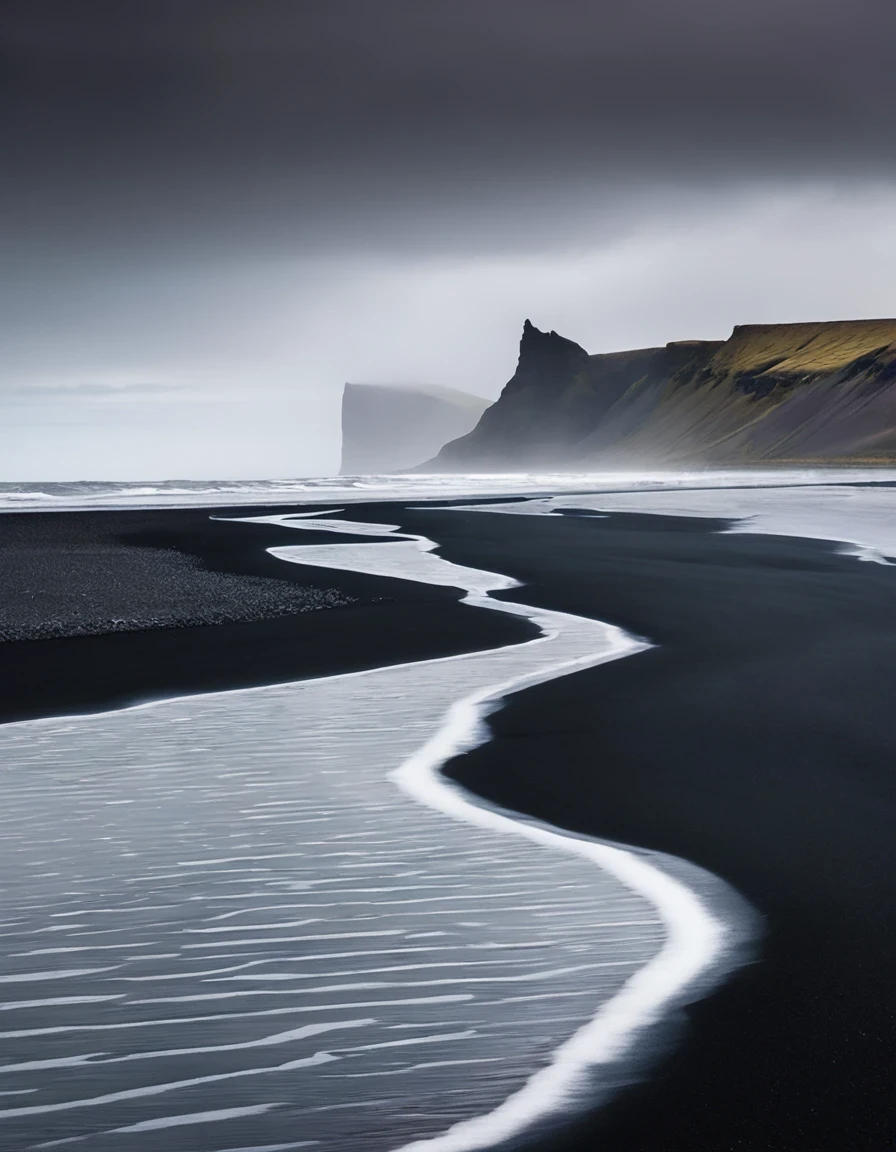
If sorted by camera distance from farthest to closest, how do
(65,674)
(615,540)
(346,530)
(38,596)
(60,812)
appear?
(346,530), (615,540), (38,596), (65,674), (60,812)

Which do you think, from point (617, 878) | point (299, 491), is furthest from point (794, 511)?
point (299, 491)

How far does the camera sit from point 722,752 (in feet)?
22.1

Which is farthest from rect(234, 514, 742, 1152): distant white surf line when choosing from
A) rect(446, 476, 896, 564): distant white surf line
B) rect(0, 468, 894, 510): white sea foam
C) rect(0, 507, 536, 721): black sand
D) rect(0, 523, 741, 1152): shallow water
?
rect(0, 468, 894, 510): white sea foam

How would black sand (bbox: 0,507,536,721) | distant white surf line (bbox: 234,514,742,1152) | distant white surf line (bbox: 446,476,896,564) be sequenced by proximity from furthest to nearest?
1. distant white surf line (bbox: 446,476,896,564)
2. black sand (bbox: 0,507,536,721)
3. distant white surf line (bbox: 234,514,742,1152)

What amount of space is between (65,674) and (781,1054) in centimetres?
792

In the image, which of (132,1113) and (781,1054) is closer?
(132,1113)

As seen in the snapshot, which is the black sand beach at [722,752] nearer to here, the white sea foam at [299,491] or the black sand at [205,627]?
the black sand at [205,627]

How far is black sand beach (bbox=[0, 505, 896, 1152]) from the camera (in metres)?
3.02

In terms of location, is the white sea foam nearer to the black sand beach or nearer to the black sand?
the black sand

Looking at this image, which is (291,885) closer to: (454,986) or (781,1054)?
(454,986)

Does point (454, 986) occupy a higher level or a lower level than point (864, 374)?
lower

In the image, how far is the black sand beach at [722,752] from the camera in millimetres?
3023

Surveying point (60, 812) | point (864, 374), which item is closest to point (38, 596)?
point (60, 812)

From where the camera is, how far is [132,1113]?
291cm
